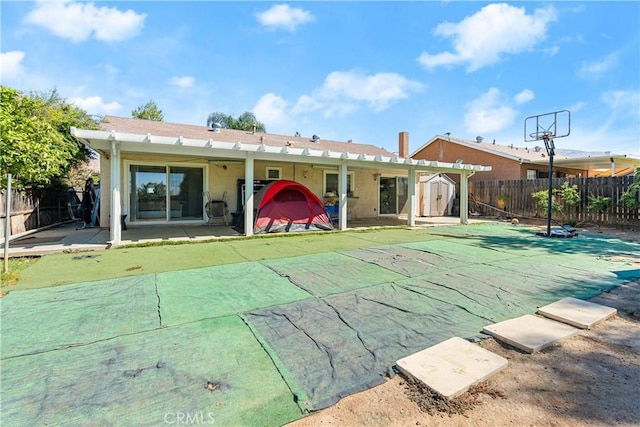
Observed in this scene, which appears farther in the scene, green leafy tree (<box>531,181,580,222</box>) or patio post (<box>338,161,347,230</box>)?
green leafy tree (<box>531,181,580,222</box>)

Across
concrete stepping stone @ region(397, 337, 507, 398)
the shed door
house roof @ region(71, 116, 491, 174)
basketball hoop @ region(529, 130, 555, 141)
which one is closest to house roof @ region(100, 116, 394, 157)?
house roof @ region(71, 116, 491, 174)

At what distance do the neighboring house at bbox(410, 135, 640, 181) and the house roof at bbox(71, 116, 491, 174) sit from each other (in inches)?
260

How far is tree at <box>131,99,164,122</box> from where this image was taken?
28.9 meters

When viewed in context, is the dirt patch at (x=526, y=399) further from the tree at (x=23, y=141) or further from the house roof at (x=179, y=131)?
the house roof at (x=179, y=131)

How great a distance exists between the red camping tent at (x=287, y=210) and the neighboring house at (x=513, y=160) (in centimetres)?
1306

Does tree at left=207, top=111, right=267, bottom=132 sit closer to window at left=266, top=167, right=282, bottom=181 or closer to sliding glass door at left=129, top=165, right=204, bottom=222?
window at left=266, top=167, right=282, bottom=181

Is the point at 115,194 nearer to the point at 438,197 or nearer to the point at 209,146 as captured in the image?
the point at 209,146

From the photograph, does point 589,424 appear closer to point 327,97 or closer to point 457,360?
point 457,360

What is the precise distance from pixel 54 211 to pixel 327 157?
1077 centimetres

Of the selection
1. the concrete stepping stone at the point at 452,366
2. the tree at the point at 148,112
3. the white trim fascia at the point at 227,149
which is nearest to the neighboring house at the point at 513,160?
the white trim fascia at the point at 227,149

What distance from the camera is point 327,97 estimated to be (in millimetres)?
20125

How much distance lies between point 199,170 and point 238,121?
902 inches

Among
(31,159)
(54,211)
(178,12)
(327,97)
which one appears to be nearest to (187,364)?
(31,159)

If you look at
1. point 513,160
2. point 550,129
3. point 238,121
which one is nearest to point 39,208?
point 550,129
